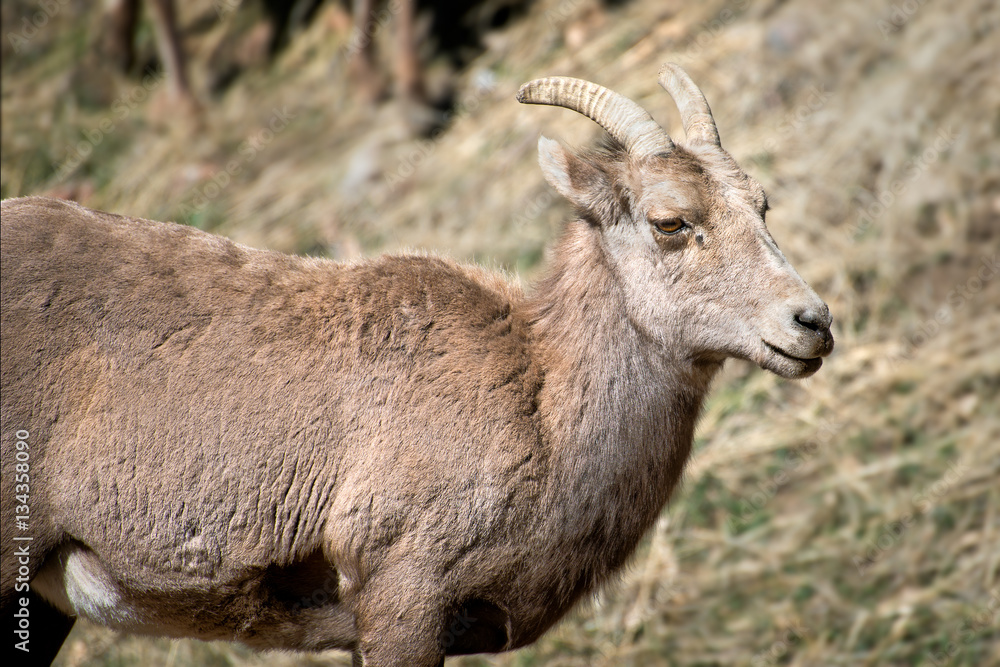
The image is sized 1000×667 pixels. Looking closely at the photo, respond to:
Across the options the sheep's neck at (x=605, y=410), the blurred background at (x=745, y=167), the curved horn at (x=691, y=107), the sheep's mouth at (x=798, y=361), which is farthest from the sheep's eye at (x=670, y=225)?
the blurred background at (x=745, y=167)

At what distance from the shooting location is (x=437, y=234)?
1008 cm

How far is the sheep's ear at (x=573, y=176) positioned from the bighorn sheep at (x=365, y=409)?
10 millimetres

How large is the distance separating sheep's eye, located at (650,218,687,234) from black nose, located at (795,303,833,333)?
2.02 ft

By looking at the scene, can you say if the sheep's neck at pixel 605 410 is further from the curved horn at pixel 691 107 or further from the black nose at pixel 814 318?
the curved horn at pixel 691 107

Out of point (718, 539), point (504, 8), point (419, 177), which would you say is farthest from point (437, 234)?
point (718, 539)

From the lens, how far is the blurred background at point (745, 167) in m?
6.82

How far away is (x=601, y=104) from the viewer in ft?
13.9

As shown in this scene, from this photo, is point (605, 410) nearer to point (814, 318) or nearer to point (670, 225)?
point (670, 225)

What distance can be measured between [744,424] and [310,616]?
496 centimetres

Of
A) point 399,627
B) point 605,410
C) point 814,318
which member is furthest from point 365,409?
point 814,318

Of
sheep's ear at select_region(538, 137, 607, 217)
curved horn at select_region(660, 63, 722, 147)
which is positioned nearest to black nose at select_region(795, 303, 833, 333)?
curved horn at select_region(660, 63, 722, 147)

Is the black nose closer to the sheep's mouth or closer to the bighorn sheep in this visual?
the bighorn sheep

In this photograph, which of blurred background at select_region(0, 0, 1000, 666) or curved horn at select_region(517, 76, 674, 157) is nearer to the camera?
curved horn at select_region(517, 76, 674, 157)

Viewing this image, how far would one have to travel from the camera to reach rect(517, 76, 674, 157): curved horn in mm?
4172
